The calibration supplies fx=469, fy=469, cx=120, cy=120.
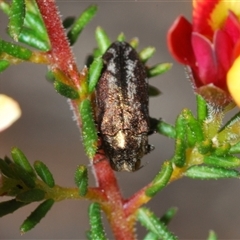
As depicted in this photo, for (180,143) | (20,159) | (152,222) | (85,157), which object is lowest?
(85,157)

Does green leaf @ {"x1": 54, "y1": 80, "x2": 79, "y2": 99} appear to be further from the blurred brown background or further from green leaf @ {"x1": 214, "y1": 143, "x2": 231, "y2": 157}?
the blurred brown background

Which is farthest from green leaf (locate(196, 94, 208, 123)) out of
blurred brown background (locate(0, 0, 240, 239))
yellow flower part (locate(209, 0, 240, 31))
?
blurred brown background (locate(0, 0, 240, 239))

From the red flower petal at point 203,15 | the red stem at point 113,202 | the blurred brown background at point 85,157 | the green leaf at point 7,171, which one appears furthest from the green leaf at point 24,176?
the blurred brown background at point 85,157

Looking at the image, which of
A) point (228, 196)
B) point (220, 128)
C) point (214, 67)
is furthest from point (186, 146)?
point (228, 196)

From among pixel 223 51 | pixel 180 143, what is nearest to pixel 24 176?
pixel 180 143

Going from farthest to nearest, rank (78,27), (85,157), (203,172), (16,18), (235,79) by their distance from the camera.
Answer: (85,157) < (78,27) < (203,172) < (16,18) < (235,79)

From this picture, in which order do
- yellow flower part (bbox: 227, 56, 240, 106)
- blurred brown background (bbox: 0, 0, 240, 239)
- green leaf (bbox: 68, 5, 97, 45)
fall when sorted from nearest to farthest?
yellow flower part (bbox: 227, 56, 240, 106) → green leaf (bbox: 68, 5, 97, 45) → blurred brown background (bbox: 0, 0, 240, 239)

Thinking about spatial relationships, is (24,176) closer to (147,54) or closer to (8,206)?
(8,206)
